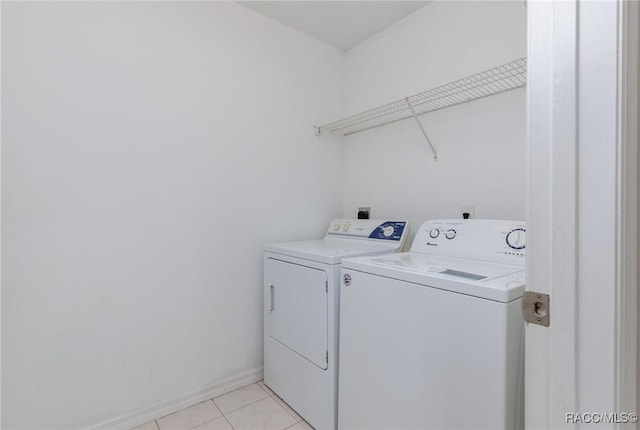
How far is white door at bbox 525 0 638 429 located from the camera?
1.76 ft

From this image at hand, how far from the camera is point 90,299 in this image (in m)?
1.51

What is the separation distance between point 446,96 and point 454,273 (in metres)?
1.14

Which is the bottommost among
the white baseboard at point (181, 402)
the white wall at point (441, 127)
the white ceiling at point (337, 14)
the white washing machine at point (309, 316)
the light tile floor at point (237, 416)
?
the light tile floor at point (237, 416)

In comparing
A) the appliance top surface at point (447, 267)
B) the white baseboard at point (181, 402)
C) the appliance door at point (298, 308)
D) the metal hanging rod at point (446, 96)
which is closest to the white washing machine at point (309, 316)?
the appliance door at point (298, 308)

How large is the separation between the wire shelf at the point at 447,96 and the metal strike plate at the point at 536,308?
3.78 feet

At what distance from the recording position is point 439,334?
1033 millimetres

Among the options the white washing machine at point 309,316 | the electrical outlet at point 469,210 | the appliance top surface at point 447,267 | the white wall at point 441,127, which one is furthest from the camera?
the electrical outlet at point 469,210

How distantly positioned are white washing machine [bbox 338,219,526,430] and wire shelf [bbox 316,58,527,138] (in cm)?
72

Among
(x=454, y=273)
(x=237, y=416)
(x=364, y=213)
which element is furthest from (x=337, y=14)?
(x=237, y=416)

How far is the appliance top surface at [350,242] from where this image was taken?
162 centimetres

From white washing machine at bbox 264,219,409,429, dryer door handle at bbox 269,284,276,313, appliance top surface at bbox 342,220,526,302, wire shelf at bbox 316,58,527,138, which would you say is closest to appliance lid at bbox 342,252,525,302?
appliance top surface at bbox 342,220,526,302

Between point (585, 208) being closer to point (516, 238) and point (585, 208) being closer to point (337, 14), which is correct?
point (516, 238)

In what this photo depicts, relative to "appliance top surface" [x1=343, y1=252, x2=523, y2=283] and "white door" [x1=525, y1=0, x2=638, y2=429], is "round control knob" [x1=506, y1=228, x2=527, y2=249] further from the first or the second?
"white door" [x1=525, y1=0, x2=638, y2=429]

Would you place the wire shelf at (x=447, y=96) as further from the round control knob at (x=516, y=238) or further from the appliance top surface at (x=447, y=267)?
the appliance top surface at (x=447, y=267)
